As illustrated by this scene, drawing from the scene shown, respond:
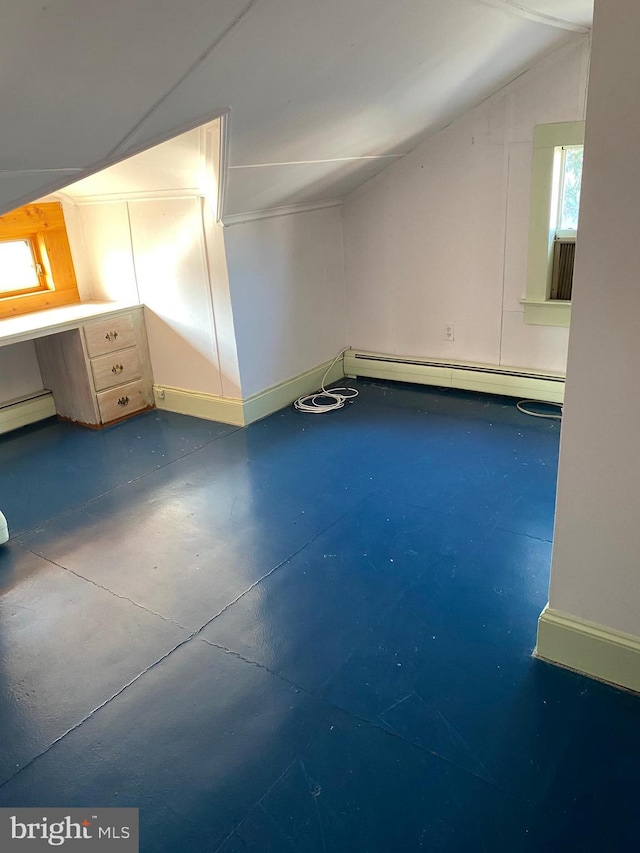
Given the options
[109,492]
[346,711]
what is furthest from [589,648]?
[109,492]

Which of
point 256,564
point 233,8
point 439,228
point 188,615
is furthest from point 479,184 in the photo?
point 188,615

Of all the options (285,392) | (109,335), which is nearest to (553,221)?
(285,392)

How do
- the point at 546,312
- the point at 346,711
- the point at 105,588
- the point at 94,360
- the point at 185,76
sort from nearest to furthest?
the point at 346,711
the point at 185,76
the point at 105,588
the point at 546,312
the point at 94,360

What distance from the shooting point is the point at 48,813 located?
164 centimetres

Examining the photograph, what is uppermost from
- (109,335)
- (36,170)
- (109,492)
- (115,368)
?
(36,170)

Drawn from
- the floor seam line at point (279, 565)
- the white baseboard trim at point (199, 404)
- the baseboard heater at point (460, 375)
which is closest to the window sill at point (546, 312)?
the baseboard heater at point (460, 375)

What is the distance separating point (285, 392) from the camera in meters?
4.29

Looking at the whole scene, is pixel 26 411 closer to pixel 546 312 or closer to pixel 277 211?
pixel 277 211

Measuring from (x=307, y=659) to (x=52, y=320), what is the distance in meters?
2.67

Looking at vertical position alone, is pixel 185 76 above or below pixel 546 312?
above

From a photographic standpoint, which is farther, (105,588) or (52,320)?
(52,320)

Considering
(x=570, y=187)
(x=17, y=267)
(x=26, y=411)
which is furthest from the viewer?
(x=26, y=411)

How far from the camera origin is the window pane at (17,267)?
4008 millimetres

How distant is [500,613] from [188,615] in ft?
3.60
